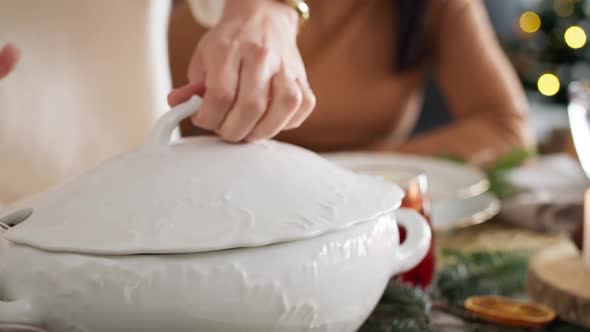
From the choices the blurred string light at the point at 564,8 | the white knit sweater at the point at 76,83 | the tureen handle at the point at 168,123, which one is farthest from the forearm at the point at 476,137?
the blurred string light at the point at 564,8

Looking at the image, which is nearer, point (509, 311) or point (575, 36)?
point (509, 311)

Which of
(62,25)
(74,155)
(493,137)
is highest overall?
(62,25)

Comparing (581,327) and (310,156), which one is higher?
(310,156)

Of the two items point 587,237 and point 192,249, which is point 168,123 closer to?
point 192,249

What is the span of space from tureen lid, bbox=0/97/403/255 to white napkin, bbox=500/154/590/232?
0.43 metres

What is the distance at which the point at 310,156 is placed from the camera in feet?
1.20

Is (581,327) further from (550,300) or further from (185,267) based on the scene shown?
(185,267)

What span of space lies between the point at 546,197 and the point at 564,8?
1.89 m

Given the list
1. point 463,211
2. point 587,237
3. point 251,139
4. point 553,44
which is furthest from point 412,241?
point 553,44

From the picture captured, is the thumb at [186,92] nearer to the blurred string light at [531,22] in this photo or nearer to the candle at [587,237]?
the candle at [587,237]

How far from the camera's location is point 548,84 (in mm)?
2500

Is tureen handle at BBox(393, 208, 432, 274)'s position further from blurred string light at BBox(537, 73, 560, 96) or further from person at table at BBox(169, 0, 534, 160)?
blurred string light at BBox(537, 73, 560, 96)

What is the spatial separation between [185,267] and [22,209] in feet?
0.32

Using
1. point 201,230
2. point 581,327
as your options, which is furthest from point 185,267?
point 581,327
